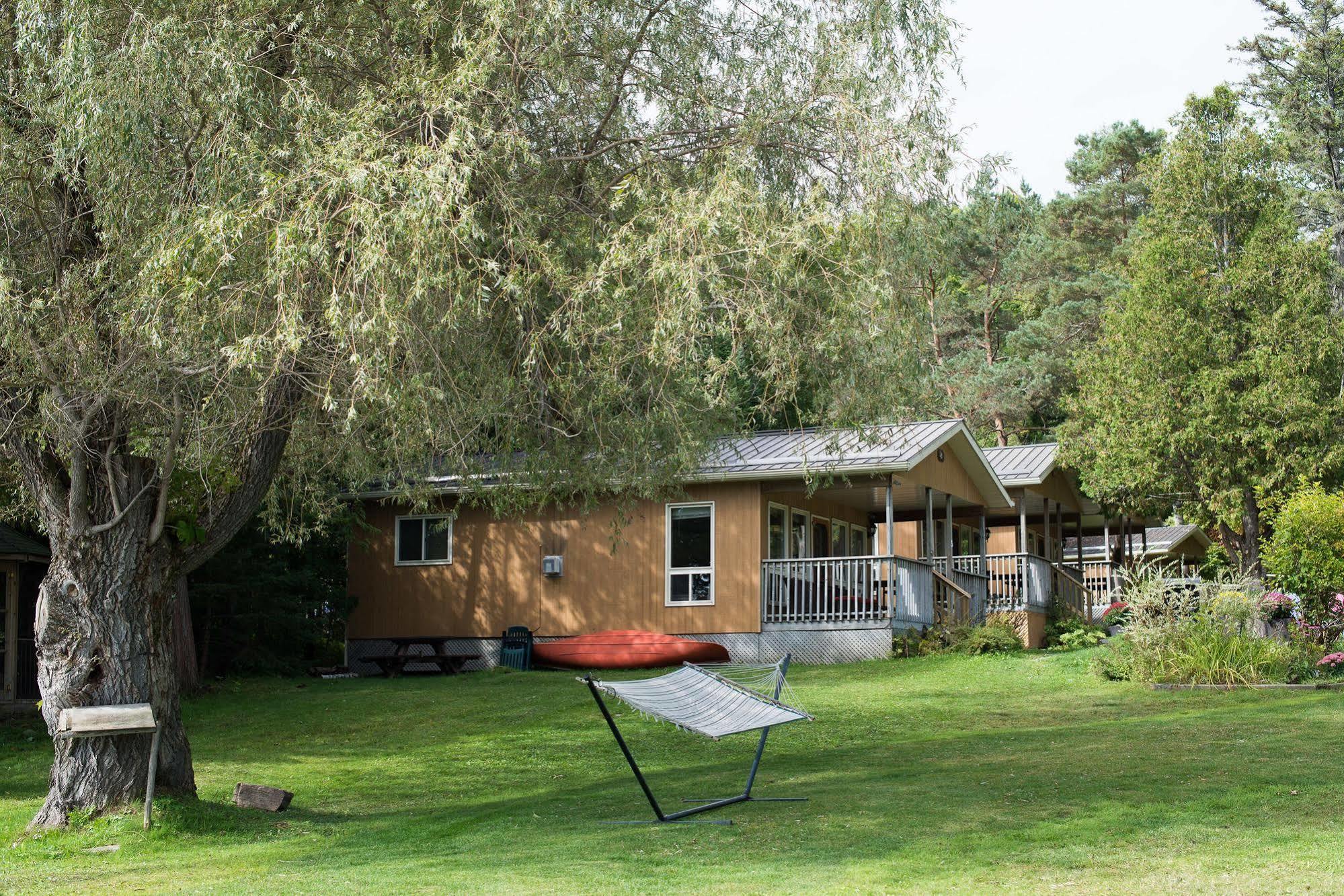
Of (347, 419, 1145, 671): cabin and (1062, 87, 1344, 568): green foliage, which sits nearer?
(347, 419, 1145, 671): cabin

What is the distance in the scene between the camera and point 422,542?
74.3ft

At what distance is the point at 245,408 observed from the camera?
9008 mm

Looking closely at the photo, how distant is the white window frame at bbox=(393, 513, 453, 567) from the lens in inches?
877

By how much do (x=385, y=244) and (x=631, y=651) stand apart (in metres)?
12.1

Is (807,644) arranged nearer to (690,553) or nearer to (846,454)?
(690,553)

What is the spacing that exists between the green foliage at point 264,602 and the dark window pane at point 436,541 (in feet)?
4.69

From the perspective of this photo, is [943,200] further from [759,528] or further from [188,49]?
[759,528]

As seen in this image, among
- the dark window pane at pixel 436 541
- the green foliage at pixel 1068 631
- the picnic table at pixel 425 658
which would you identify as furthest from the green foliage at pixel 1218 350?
the picnic table at pixel 425 658

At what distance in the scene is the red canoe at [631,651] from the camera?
62.2 feet

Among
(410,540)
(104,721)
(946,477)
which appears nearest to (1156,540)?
(946,477)

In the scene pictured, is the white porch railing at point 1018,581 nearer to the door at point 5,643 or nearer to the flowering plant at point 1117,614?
the flowering plant at point 1117,614

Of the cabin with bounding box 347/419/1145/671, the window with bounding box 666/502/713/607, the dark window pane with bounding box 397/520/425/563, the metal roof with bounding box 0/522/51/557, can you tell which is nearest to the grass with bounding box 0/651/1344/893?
the metal roof with bounding box 0/522/51/557

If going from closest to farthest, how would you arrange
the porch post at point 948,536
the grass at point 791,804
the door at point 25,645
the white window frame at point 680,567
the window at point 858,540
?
1. the grass at point 791,804
2. the door at point 25,645
3. the white window frame at point 680,567
4. the porch post at point 948,536
5. the window at point 858,540

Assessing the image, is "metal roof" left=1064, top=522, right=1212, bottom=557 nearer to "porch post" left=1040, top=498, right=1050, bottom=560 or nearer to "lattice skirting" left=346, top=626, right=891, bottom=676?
"porch post" left=1040, top=498, right=1050, bottom=560
